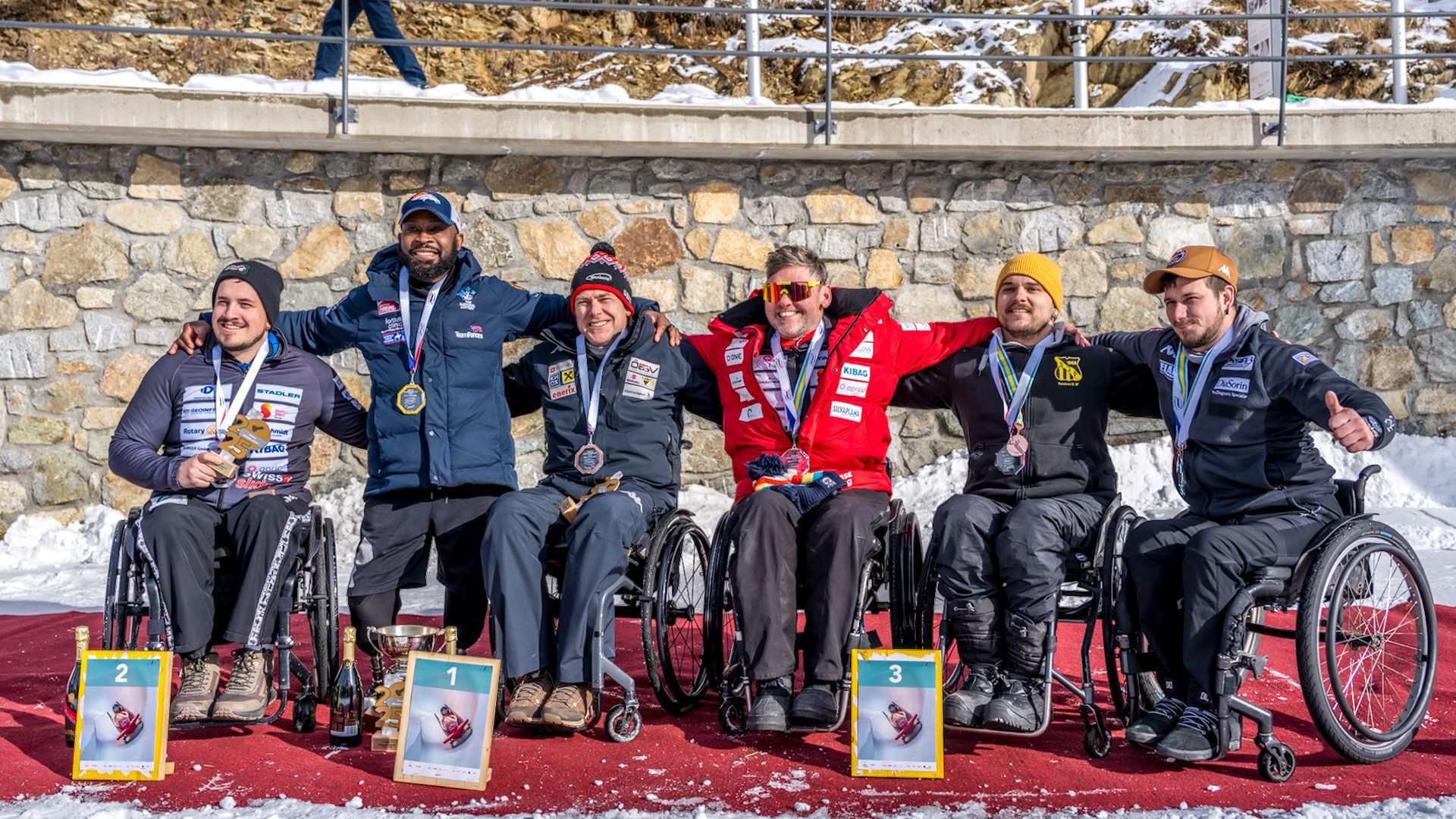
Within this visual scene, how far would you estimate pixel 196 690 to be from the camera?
3.07 metres

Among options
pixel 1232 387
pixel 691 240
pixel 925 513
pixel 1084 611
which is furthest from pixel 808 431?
pixel 691 240

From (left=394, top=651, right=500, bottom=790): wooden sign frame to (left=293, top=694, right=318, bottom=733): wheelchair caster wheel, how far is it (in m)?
0.52

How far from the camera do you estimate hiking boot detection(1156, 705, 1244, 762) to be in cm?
270

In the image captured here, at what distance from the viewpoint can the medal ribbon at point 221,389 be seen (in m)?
3.38

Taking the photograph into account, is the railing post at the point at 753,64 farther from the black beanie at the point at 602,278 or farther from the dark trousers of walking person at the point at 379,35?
the black beanie at the point at 602,278

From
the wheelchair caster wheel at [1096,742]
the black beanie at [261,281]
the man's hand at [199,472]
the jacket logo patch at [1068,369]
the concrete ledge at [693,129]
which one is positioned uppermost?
the concrete ledge at [693,129]

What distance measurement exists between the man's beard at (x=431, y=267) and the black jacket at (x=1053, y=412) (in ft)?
5.06

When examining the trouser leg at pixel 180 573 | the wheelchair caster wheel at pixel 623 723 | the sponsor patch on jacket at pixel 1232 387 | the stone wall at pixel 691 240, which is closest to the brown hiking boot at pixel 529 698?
the wheelchair caster wheel at pixel 623 723

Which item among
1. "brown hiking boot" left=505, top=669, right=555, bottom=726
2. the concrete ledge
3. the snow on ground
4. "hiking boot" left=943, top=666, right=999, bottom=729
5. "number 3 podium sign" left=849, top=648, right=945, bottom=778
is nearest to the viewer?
"number 3 podium sign" left=849, top=648, right=945, bottom=778

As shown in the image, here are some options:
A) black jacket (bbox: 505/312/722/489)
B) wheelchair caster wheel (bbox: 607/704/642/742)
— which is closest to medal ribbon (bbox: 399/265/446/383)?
black jacket (bbox: 505/312/722/489)

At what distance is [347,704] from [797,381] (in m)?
1.51

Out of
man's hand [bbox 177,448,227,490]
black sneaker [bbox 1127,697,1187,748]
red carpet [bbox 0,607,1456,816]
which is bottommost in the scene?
red carpet [bbox 0,607,1456,816]

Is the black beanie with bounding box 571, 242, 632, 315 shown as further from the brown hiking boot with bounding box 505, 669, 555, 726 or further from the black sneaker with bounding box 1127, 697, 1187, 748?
the black sneaker with bounding box 1127, 697, 1187, 748

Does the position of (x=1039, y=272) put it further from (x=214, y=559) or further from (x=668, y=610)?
(x=214, y=559)
